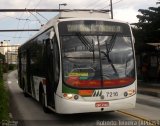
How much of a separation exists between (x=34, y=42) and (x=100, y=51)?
535 cm

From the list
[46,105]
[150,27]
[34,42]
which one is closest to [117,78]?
[46,105]

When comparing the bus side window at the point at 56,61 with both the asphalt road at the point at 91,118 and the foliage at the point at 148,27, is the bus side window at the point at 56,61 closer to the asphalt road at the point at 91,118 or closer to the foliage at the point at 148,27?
the asphalt road at the point at 91,118

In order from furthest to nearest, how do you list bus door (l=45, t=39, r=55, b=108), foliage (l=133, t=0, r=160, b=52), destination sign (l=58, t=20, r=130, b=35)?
1. foliage (l=133, t=0, r=160, b=52)
2. bus door (l=45, t=39, r=55, b=108)
3. destination sign (l=58, t=20, r=130, b=35)

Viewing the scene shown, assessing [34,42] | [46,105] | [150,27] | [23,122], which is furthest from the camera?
[150,27]

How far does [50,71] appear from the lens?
40.6 ft

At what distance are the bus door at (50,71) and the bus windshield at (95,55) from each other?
28.6 inches

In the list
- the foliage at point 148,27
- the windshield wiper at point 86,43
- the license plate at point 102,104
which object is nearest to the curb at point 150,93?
the foliage at point 148,27

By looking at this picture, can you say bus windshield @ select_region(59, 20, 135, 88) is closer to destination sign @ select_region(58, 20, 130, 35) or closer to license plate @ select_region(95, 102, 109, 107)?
destination sign @ select_region(58, 20, 130, 35)

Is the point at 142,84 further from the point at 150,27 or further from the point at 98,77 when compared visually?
the point at 98,77

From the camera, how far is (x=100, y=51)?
11742 mm

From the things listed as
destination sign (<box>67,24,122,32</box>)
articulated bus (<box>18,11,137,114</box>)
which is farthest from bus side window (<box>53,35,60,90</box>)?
destination sign (<box>67,24,122,32</box>)

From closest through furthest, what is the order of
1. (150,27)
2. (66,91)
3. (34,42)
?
(66,91) < (34,42) < (150,27)

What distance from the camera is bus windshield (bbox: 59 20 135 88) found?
11492 millimetres

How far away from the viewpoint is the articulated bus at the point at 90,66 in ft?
37.3
